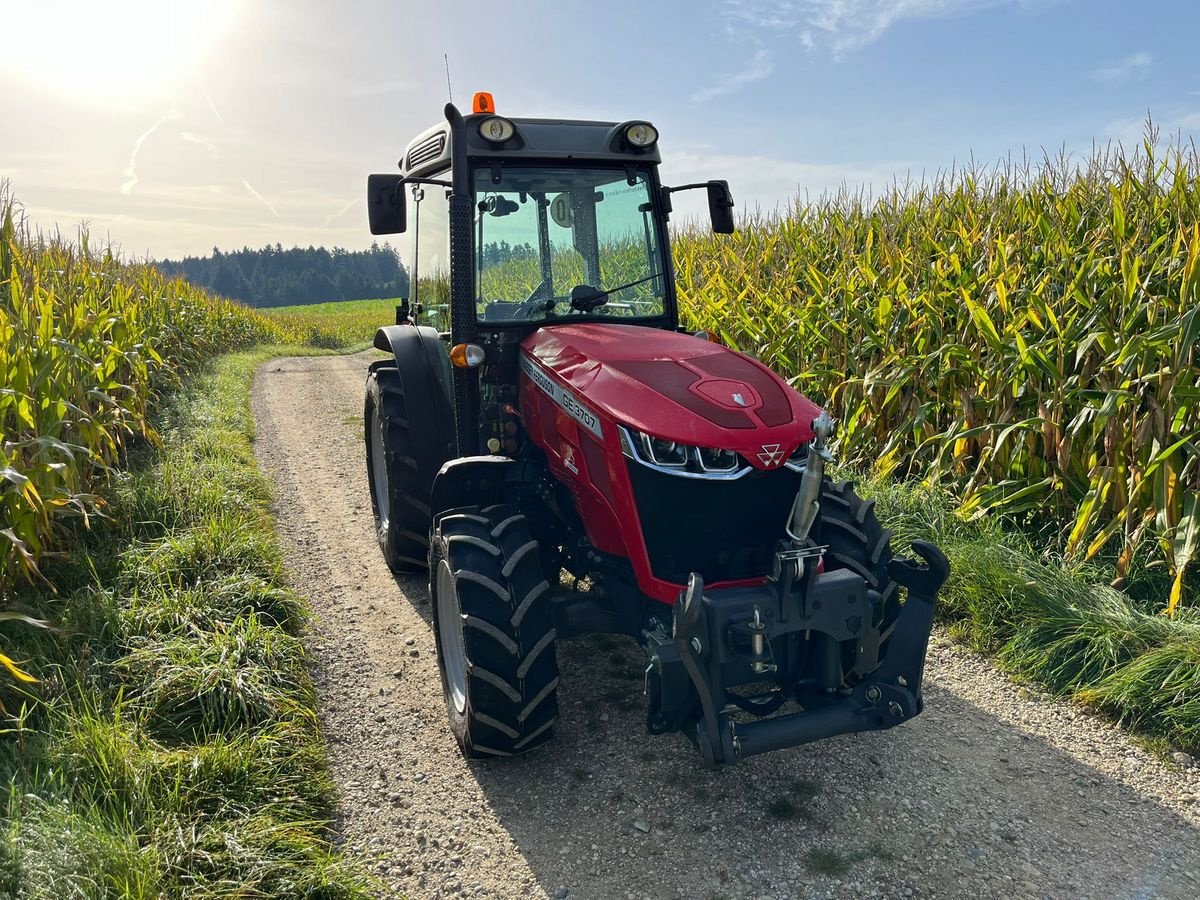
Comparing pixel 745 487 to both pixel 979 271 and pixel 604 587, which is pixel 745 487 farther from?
pixel 979 271

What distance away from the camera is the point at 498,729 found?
9.23 ft

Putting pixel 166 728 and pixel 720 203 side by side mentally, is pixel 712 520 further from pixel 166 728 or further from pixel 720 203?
pixel 166 728

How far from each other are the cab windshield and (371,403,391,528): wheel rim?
5.66ft

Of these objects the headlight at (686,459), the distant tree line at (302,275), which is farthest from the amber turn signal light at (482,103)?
the distant tree line at (302,275)

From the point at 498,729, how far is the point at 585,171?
8.04 feet

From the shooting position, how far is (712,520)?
2742mm

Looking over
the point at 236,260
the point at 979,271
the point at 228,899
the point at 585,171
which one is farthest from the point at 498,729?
the point at 236,260

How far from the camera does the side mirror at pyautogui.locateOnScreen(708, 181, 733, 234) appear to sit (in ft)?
12.9

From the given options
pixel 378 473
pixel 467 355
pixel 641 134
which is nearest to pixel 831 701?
pixel 467 355

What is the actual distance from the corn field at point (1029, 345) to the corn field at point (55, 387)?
4714 mm

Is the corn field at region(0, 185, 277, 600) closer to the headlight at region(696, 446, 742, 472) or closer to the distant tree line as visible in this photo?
the headlight at region(696, 446, 742, 472)

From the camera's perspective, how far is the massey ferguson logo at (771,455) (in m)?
2.65

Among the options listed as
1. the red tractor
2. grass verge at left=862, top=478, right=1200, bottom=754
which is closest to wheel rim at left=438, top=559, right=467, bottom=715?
the red tractor

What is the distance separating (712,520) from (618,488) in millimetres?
336
